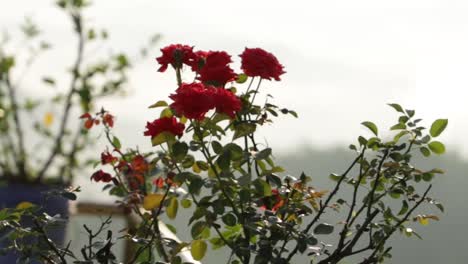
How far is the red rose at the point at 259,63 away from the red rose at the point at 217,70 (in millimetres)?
49

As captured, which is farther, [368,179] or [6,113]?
[6,113]

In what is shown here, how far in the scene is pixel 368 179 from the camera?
1800mm

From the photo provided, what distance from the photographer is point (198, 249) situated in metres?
1.75

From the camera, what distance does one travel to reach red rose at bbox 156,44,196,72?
5.60 ft

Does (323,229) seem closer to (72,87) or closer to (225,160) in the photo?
(225,160)

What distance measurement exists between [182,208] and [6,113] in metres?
1.55

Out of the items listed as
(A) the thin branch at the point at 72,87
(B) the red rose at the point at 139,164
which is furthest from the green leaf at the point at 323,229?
(A) the thin branch at the point at 72,87

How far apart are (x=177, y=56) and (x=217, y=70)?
0.33 feet

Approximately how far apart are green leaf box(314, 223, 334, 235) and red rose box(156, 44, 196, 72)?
1.54ft

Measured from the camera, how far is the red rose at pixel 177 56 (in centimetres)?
171

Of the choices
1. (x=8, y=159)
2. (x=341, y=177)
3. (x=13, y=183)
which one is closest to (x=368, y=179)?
(x=341, y=177)

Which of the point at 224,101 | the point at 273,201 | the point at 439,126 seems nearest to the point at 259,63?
the point at 224,101

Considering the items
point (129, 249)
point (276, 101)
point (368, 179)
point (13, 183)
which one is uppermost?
point (276, 101)

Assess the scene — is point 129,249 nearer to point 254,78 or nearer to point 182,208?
point 182,208
